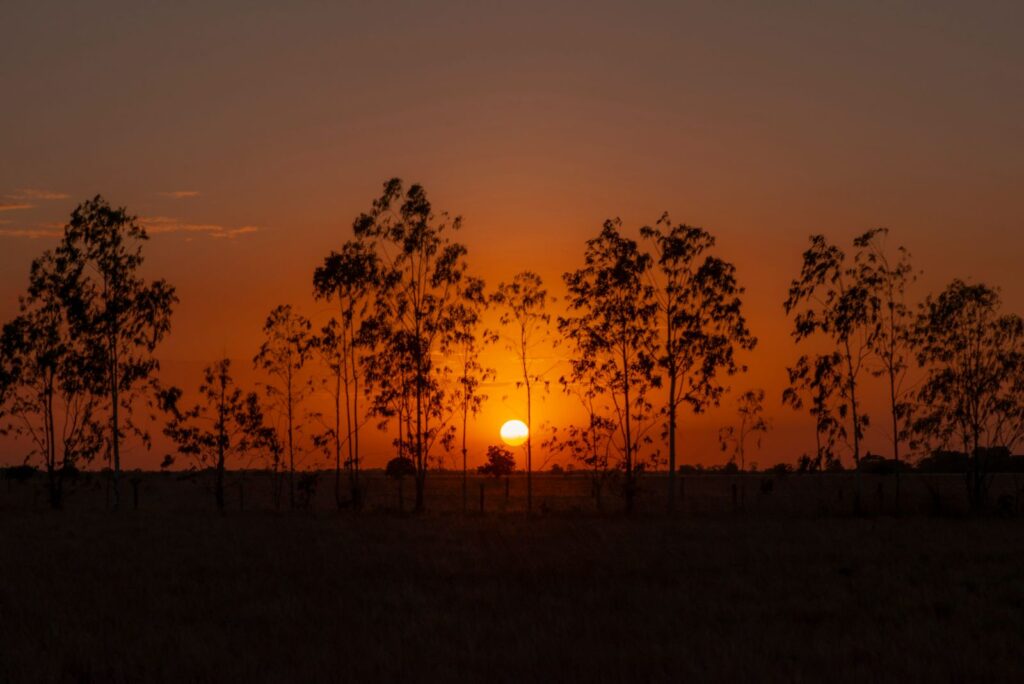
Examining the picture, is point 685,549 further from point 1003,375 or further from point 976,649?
point 1003,375

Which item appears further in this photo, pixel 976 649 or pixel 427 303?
pixel 427 303

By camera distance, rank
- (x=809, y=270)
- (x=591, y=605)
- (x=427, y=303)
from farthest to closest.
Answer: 1. (x=427, y=303)
2. (x=809, y=270)
3. (x=591, y=605)

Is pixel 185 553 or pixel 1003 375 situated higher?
pixel 1003 375

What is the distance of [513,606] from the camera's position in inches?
944

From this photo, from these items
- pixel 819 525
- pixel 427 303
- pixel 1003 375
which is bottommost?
pixel 819 525

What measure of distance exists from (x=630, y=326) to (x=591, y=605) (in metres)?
39.7

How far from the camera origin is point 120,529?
4656 cm

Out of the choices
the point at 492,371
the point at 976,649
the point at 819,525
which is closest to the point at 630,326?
the point at 492,371

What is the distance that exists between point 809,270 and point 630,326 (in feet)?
33.3

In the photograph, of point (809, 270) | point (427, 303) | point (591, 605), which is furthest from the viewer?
point (427, 303)

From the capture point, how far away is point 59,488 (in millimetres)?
64125

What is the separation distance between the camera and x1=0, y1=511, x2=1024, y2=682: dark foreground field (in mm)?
17469

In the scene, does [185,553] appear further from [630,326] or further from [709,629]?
[630,326]

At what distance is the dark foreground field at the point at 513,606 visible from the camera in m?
17.5
